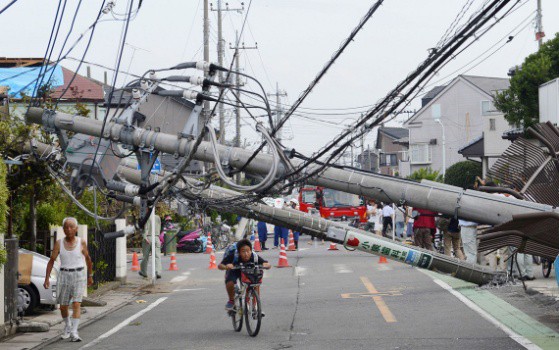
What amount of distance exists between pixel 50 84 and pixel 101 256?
183 inches

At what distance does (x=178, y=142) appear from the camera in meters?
16.0

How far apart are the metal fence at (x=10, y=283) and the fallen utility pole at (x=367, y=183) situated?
9.70ft

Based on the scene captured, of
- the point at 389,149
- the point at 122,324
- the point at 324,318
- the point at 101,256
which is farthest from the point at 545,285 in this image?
the point at 389,149

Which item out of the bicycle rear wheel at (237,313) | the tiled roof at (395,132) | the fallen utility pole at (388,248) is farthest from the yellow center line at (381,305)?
the tiled roof at (395,132)

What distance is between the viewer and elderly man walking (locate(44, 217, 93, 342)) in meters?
13.8

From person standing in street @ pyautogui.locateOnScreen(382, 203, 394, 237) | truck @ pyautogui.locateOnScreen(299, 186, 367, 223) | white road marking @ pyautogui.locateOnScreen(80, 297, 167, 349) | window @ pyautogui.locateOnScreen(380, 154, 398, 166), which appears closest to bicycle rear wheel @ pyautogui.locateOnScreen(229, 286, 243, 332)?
white road marking @ pyautogui.locateOnScreen(80, 297, 167, 349)

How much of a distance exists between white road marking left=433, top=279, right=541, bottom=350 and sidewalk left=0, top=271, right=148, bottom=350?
6.72 meters

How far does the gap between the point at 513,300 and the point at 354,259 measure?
41.7 ft

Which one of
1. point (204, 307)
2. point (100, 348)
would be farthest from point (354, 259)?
point (100, 348)

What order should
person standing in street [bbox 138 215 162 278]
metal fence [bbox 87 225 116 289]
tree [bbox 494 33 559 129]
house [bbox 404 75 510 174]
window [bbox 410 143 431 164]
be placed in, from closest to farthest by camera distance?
metal fence [bbox 87 225 116 289], person standing in street [bbox 138 215 162 278], tree [bbox 494 33 559 129], house [bbox 404 75 510 174], window [bbox 410 143 431 164]

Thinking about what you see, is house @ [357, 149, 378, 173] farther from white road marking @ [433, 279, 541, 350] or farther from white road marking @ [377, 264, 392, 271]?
white road marking @ [433, 279, 541, 350]

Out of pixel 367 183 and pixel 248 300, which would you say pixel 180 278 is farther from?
pixel 248 300

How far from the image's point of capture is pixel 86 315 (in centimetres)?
1683

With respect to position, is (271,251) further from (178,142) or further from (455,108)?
(455,108)
